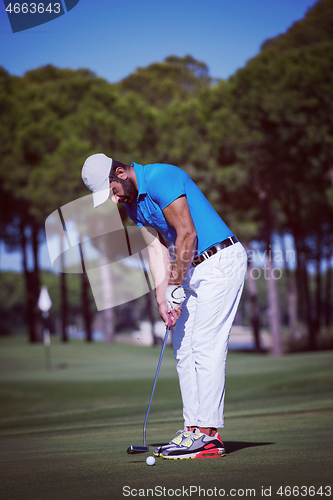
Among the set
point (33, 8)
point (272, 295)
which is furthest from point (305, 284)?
point (33, 8)

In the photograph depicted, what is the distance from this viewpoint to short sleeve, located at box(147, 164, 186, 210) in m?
3.55

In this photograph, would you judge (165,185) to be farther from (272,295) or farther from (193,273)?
(272,295)

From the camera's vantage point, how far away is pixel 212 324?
365cm

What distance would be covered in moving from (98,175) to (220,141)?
22.2 m

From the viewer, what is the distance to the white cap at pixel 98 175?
370 cm

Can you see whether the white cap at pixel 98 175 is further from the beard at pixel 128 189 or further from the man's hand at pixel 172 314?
the man's hand at pixel 172 314

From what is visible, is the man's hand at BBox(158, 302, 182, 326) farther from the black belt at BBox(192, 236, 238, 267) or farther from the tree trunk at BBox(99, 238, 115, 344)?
the tree trunk at BBox(99, 238, 115, 344)

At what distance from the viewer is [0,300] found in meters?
63.6

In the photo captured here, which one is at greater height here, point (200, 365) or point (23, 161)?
point (23, 161)

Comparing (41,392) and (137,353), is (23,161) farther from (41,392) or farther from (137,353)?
(41,392)

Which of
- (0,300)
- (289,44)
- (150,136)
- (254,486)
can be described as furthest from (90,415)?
(0,300)

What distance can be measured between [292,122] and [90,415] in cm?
1698

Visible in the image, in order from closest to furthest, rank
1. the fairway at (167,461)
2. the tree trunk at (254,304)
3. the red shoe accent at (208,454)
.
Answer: the fairway at (167,461) < the red shoe accent at (208,454) < the tree trunk at (254,304)

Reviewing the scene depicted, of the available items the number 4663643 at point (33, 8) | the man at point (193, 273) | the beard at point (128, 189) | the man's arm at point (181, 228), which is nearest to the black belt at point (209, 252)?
the man at point (193, 273)
